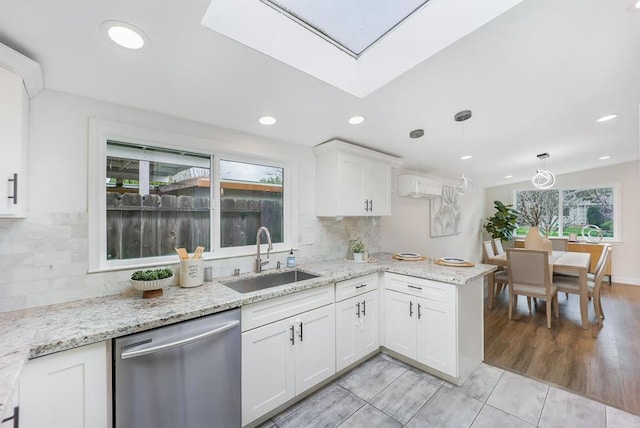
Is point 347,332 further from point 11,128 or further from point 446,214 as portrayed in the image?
point 446,214

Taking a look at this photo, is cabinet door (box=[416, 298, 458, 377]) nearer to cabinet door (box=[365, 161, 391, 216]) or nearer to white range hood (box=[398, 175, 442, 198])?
cabinet door (box=[365, 161, 391, 216])

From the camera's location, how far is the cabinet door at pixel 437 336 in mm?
2164

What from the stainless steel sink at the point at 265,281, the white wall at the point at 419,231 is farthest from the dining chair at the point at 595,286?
the stainless steel sink at the point at 265,281

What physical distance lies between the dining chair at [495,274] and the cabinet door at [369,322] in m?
2.42

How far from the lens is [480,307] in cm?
247

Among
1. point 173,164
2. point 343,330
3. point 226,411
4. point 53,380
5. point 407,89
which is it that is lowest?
point 226,411

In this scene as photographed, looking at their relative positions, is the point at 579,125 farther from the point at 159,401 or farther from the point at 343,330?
the point at 159,401

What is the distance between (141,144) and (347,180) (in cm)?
186

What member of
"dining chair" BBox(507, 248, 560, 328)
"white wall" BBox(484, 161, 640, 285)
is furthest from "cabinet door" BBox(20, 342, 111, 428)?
"white wall" BBox(484, 161, 640, 285)

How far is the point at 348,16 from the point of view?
1.64m

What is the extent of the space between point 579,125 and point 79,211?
482 centimetres

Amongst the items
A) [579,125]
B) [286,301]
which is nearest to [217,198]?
[286,301]

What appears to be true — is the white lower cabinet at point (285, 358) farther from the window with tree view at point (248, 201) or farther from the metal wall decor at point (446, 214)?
the metal wall decor at point (446, 214)

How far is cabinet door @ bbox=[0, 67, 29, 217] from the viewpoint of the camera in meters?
1.16
